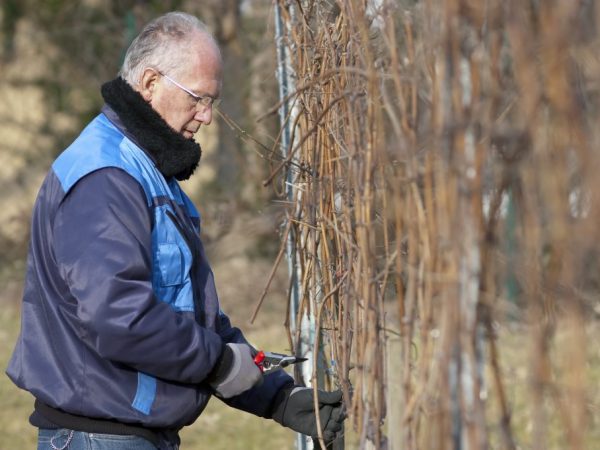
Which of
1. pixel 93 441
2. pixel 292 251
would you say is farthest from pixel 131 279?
pixel 292 251

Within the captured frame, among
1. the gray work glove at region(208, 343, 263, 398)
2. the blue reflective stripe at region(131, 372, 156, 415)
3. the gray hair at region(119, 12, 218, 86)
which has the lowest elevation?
the blue reflective stripe at region(131, 372, 156, 415)

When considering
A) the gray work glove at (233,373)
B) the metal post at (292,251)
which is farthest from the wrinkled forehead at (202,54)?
the gray work glove at (233,373)

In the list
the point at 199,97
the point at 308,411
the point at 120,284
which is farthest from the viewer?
the point at 308,411

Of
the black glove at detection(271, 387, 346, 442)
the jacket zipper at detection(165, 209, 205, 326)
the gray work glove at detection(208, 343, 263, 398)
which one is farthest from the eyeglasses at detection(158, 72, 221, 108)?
the black glove at detection(271, 387, 346, 442)

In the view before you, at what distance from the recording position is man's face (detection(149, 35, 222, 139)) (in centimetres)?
301

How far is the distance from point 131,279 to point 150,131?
0.48 metres

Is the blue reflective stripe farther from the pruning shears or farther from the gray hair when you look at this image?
the gray hair

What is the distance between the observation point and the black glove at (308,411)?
316 cm

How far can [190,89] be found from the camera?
3.01m

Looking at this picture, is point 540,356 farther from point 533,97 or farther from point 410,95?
point 410,95

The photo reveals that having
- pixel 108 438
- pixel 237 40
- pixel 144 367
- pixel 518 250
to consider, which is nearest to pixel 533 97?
pixel 518 250

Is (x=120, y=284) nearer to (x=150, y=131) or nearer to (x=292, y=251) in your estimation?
(x=150, y=131)

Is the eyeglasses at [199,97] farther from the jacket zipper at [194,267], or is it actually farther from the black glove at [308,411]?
the black glove at [308,411]

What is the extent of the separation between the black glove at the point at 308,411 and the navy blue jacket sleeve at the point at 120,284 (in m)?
0.52
